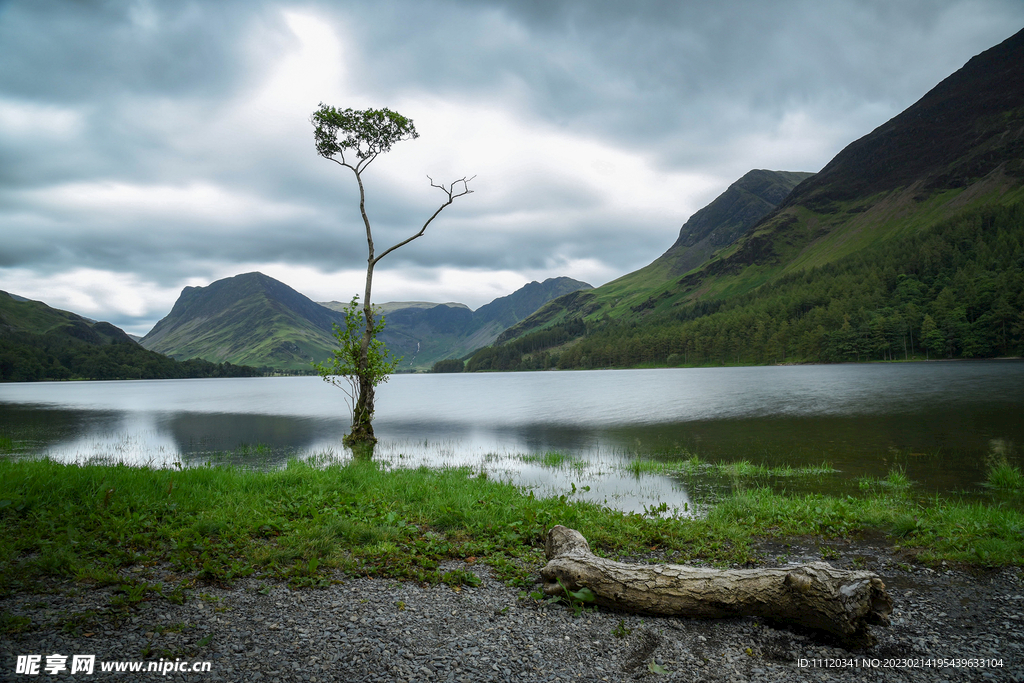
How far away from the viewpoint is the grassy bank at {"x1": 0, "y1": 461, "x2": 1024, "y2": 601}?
8.38 m

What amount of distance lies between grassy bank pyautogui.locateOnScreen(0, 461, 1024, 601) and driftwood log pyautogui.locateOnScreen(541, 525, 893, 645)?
5.04ft

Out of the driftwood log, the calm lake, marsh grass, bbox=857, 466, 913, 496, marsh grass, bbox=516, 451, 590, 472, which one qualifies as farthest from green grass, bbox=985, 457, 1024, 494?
marsh grass, bbox=516, 451, 590, 472

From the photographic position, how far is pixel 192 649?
5.93 meters

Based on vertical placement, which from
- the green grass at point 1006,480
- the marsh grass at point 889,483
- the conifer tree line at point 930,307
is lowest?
the marsh grass at point 889,483

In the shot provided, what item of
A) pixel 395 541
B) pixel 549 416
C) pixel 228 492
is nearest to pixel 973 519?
pixel 395 541

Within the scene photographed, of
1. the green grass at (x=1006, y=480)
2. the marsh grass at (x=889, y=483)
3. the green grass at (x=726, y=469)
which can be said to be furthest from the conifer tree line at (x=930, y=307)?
the marsh grass at (x=889, y=483)

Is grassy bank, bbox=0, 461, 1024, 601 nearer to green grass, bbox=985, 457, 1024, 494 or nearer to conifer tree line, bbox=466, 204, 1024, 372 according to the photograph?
green grass, bbox=985, 457, 1024, 494

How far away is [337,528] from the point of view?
10.6 m

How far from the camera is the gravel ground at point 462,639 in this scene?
5.80 meters

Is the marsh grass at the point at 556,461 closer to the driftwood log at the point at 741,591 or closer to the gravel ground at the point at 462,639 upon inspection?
the driftwood log at the point at 741,591

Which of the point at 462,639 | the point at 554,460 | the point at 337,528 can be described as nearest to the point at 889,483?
the point at 554,460

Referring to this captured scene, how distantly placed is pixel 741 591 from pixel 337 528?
8251 mm

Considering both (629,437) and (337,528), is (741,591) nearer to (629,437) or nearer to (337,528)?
(337,528)

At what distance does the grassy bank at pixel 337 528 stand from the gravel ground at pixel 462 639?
686 millimetres
